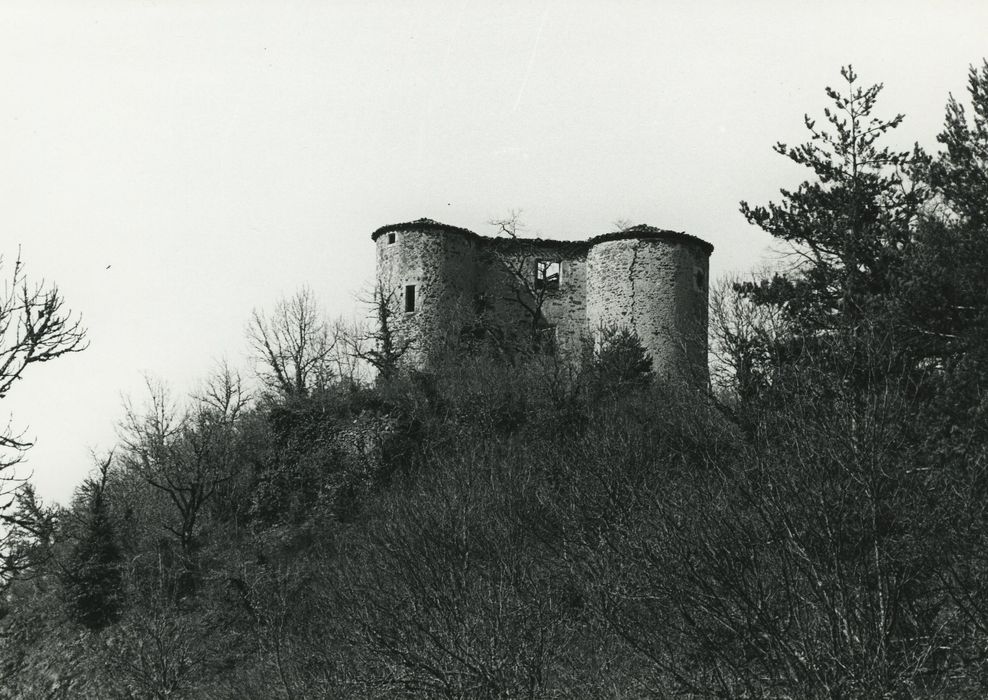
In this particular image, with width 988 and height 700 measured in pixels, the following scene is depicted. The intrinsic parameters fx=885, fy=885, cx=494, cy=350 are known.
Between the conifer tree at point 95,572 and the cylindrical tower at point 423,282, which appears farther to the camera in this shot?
the cylindrical tower at point 423,282

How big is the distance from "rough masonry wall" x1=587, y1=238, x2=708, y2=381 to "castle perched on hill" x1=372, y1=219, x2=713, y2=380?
0.12 feet

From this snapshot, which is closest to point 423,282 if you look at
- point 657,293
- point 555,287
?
point 555,287

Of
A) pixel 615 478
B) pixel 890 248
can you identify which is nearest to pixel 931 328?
pixel 890 248

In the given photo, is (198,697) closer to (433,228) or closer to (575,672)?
(575,672)

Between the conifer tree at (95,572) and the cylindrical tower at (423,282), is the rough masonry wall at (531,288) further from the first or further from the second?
the conifer tree at (95,572)

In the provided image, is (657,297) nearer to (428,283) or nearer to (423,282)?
(428,283)

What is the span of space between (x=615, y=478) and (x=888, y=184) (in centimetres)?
878

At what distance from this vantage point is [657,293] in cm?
3056

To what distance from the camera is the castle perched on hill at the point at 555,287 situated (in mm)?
30500

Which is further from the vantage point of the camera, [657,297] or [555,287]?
[555,287]

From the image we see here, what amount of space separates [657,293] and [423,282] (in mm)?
8215

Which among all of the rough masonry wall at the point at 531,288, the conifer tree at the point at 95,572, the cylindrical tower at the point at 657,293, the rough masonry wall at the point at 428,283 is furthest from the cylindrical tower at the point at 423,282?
the conifer tree at the point at 95,572

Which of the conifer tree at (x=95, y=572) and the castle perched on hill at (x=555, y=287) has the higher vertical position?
the castle perched on hill at (x=555, y=287)

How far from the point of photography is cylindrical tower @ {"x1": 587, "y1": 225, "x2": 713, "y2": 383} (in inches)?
1184
